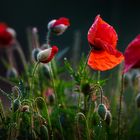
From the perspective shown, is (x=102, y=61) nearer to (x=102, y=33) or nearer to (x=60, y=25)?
(x=102, y=33)

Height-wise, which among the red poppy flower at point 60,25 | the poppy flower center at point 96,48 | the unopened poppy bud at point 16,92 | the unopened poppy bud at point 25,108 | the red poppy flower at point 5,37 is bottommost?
Result: the unopened poppy bud at point 25,108

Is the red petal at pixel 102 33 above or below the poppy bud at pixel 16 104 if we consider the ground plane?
above

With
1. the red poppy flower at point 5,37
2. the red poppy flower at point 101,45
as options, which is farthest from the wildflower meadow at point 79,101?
the red poppy flower at point 5,37

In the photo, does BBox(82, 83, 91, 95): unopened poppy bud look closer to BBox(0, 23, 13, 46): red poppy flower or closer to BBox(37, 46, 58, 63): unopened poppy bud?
BBox(37, 46, 58, 63): unopened poppy bud

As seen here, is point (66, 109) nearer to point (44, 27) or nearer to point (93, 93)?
point (93, 93)

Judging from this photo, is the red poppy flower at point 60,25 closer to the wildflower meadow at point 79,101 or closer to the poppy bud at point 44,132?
the wildflower meadow at point 79,101

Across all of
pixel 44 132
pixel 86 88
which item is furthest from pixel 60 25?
pixel 44 132

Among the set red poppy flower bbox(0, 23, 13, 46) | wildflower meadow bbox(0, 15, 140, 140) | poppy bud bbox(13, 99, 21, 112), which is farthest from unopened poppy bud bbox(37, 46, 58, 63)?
red poppy flower bbox(0, 23, 13, 46)
